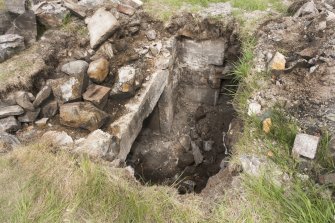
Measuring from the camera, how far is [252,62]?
427cm

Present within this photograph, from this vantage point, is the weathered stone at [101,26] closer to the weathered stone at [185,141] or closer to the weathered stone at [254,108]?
the weathered stone at [185,141]

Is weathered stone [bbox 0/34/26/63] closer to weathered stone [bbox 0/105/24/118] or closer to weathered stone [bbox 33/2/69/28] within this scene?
weathered stone [bbox 33/2/69/28]

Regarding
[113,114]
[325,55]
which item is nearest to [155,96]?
[113,114]

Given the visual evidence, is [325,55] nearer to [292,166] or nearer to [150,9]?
[292,166]

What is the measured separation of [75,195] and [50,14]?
3189 millimetres

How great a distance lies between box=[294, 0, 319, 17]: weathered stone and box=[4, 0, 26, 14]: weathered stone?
400cm

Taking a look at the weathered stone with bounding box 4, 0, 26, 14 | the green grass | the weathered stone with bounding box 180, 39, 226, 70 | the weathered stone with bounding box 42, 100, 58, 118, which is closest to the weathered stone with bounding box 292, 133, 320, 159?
the green grass

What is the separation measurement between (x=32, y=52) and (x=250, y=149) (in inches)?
129

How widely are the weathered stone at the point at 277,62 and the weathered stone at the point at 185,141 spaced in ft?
6.63

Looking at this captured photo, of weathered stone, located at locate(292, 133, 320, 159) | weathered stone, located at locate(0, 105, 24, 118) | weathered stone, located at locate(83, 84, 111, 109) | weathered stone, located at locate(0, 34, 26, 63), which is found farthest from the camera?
weathered stone, located at locate(0, 34, 26, 63)

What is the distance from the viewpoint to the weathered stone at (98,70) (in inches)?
166

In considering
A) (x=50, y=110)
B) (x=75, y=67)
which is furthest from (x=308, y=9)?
(x=50, y=110)

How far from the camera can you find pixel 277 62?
3988 mm

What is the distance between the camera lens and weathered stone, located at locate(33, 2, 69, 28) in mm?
4961
